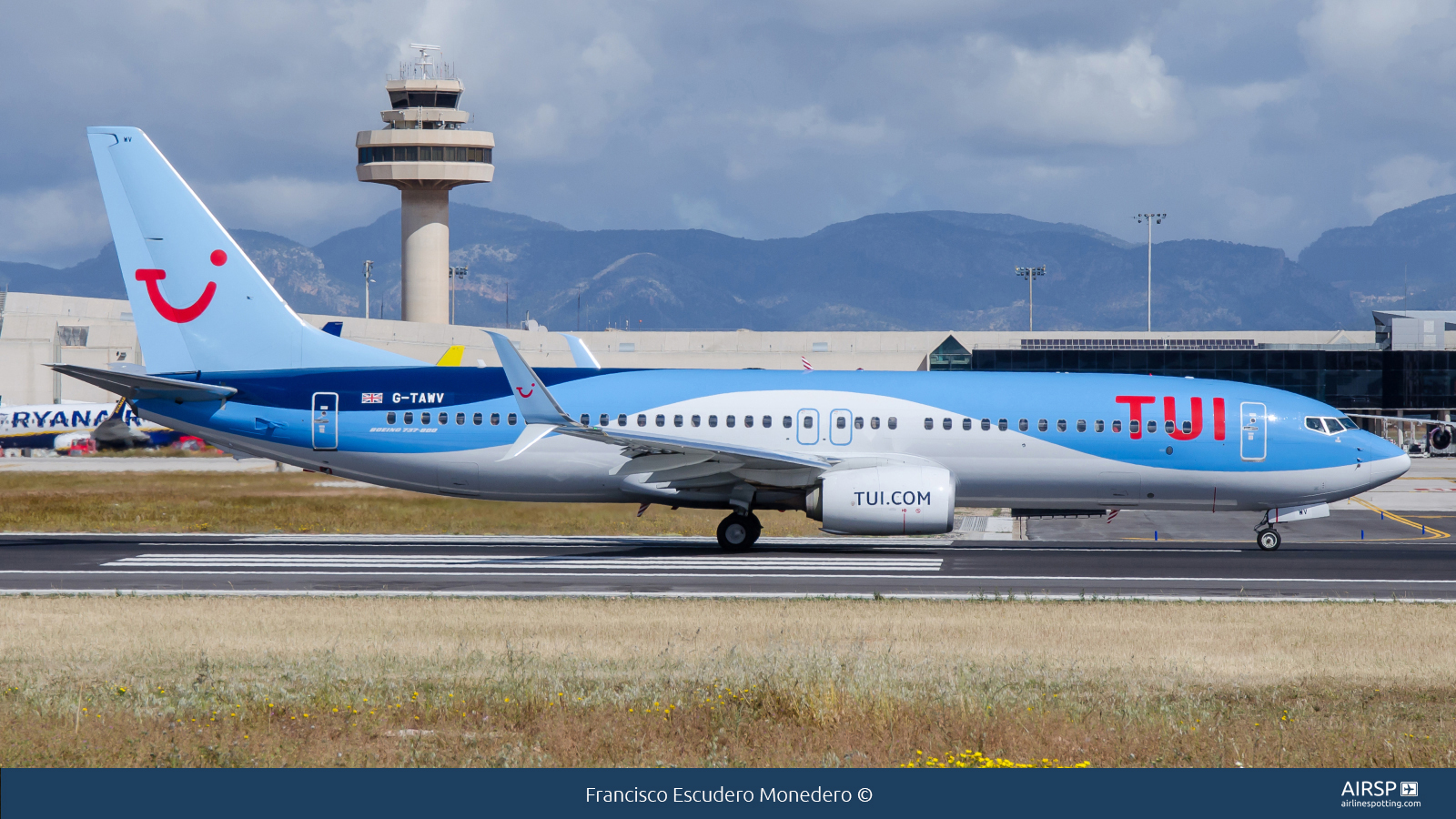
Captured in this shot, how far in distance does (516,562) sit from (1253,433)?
56.1ft

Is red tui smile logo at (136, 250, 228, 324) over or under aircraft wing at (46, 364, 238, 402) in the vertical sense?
over

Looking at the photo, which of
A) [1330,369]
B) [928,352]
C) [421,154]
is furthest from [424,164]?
[1330,369]

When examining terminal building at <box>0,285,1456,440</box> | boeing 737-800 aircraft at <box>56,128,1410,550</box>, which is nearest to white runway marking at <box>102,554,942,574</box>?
boeing 737-800 aircraft at <box>56,128,1410,550</box>

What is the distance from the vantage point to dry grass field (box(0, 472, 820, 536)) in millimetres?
34844

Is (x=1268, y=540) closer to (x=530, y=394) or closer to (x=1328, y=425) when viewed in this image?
(x=1328, y=425)

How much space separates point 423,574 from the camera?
2456 centimetres

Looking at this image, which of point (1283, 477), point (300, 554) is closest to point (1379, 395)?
point (1283, 477)

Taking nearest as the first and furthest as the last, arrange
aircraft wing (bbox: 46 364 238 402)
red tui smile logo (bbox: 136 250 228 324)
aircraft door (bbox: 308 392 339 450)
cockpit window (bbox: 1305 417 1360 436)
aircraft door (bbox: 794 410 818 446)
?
aircraft wing (bbox: 46 364 238 402)
aircraft door (bbox: 794 410 818 446)
aircraft door (bbox: 308 392 339 450)
cockpit window (bbox: 1305 417 1360 436)
red tui smile logo (bbox: 136 250 228 324)

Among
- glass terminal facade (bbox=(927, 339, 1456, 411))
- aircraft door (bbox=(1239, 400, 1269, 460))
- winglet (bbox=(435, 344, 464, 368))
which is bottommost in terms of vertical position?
aircraft door (bbox=(1239, 400, 1269, 460))

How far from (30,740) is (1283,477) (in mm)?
26655

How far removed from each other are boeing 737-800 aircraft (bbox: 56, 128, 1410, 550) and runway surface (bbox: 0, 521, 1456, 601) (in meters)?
1.57

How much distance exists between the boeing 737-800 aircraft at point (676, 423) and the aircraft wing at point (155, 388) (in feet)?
0.18

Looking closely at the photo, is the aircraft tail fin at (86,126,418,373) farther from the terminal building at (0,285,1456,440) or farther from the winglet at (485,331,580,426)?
the terminal building at (0,285,1456,440)
